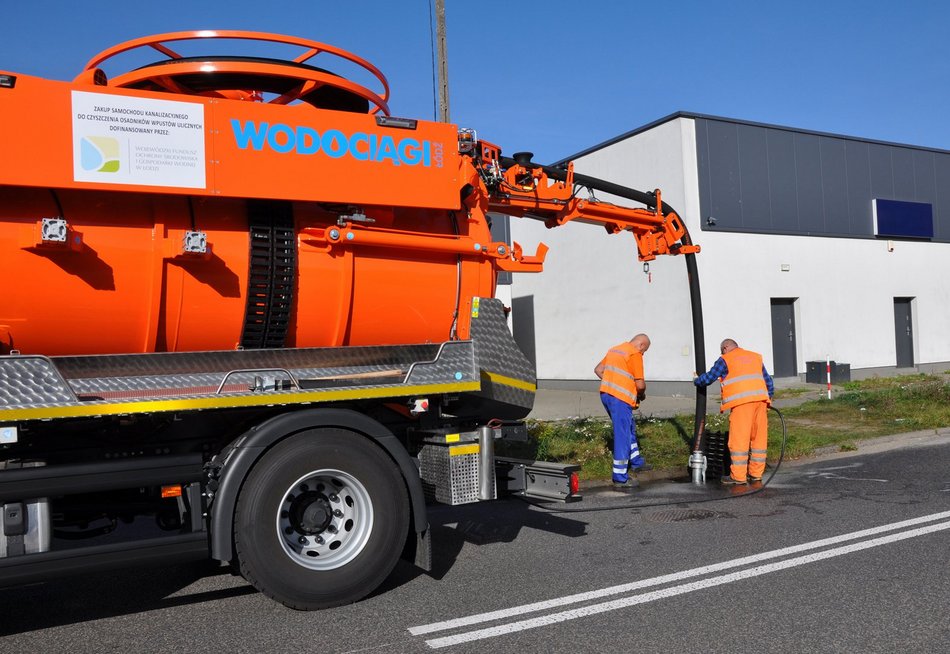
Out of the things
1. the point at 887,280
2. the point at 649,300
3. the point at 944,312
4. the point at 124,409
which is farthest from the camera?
the point at 944,312

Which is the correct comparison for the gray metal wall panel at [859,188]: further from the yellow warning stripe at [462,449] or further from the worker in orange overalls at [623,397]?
the yellow warning stripe at [462,449]

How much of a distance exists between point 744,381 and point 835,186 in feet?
45.9

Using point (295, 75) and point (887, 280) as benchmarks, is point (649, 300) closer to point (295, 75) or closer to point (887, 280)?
point (887, 280)

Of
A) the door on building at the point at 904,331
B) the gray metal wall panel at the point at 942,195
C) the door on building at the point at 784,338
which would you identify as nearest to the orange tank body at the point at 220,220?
the door on building at the point at 784,338

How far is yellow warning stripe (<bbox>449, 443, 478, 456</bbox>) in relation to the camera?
538 cm

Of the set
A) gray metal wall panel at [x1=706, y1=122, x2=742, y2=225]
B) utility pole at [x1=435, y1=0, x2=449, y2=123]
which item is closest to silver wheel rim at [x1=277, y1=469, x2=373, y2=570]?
utility pole at [x1=435, y1=0, x2=449, y2=123]

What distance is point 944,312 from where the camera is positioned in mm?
23516

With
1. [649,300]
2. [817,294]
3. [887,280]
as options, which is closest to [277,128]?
[649,300]

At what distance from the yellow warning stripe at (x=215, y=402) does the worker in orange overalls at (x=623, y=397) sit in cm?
380

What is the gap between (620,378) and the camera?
8.84m

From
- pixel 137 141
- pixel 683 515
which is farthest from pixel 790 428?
pixel 137 141

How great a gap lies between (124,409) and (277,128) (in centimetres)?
179

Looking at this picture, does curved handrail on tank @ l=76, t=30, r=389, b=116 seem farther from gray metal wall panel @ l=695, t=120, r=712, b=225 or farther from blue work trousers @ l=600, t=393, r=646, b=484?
gray metal wall panel @ l=695, t=120, r=712, b=225

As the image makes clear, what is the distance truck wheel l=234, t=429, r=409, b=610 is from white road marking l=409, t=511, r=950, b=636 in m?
0.61
